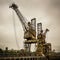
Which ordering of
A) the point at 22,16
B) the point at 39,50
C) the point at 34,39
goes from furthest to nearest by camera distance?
the point at 22,16
the point at 34,39
the point at 39,50

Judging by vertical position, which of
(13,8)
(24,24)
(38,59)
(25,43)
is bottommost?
(38,59)

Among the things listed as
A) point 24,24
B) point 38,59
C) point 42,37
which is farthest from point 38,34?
point 38,59

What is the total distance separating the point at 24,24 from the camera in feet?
237

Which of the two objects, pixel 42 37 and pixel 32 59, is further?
pixel 42 37

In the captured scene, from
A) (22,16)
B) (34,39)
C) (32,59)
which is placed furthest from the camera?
(22,16)

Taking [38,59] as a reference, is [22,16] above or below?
above

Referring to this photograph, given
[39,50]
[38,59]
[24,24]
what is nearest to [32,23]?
[24,24]

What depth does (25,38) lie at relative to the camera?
67.6 metres

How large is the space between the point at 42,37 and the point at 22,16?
461 inches

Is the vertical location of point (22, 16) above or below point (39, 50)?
above

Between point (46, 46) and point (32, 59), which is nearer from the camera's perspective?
point (32, 59)

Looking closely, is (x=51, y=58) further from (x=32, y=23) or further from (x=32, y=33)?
(x=32, y=23)

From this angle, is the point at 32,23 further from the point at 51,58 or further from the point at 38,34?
the point at 51,58

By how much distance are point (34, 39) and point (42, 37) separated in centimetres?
637
